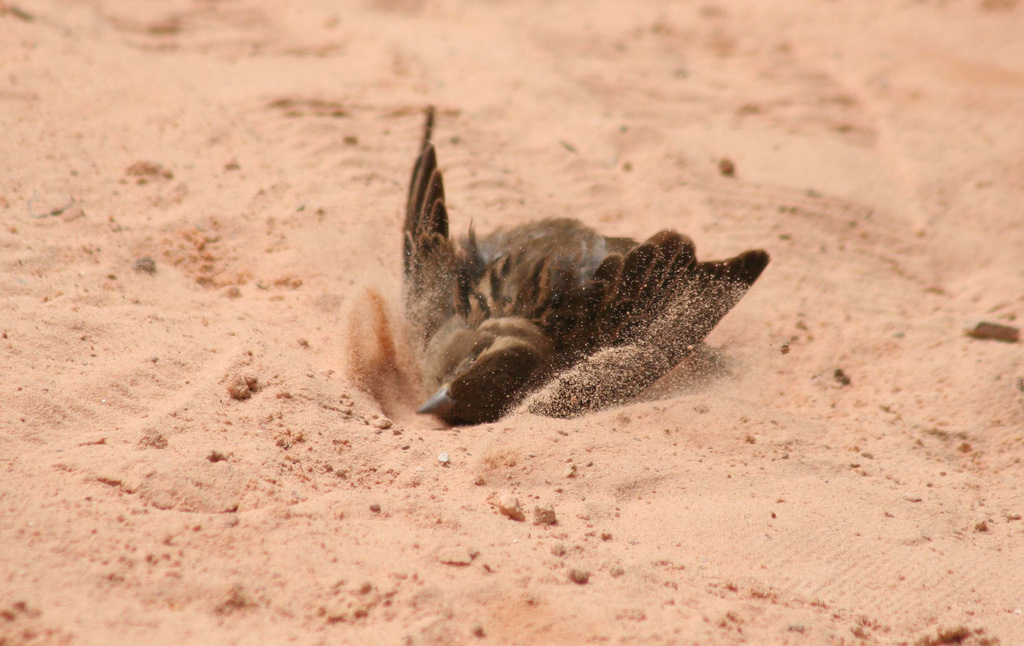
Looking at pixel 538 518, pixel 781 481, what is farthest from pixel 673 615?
pixel 781 481

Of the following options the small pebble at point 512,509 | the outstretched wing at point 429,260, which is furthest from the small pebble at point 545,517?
the outstretched wing at point 429,260

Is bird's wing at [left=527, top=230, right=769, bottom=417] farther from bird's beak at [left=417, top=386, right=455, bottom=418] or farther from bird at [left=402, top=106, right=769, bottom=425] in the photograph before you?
bird's beak at [left=417, top=386, right=455, bottom=418]

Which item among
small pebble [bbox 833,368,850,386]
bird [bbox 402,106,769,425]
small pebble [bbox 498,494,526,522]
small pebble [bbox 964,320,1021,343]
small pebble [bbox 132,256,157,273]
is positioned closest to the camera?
small pebble [bbox 498,494,526,522]

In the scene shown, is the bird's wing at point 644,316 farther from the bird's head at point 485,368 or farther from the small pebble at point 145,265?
the small pebble at point 145,265

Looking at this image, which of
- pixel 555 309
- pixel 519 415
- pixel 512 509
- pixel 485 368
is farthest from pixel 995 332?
pixel 512 509

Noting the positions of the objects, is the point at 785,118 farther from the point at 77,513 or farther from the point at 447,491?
the point at 77,513

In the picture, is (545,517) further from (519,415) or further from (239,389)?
(239,389)

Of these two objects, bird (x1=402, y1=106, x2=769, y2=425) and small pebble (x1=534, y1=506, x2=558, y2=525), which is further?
bird (x1=402, y1=106, x2=769, y2=425)

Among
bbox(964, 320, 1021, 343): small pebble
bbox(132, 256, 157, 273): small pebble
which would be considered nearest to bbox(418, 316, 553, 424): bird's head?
bbox(132, 256, 157, 273): small pebble
